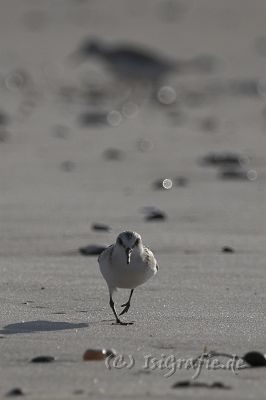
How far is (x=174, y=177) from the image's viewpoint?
9383 millimetres

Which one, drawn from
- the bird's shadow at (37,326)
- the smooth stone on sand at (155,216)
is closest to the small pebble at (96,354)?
the bird's shadow at (37,326)

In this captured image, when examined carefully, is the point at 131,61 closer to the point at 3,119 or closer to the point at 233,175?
the point at 3,119

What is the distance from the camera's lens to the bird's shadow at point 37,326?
4254 millimetres

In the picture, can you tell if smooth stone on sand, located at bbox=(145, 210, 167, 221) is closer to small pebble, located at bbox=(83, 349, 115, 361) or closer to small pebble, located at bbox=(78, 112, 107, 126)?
small pebble, located at bbox=(83, 349, 115, 361)

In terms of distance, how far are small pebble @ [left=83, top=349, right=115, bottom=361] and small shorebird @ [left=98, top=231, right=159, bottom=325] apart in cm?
89

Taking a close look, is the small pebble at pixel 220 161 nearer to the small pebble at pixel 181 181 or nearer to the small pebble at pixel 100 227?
the small pebble at pixel 181 181

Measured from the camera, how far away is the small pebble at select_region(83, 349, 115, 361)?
12.3ft

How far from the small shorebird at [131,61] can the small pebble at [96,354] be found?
1517 cm

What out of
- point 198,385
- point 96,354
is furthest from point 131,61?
point 198,385

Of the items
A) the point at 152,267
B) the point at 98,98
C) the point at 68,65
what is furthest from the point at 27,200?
the point at 68,65

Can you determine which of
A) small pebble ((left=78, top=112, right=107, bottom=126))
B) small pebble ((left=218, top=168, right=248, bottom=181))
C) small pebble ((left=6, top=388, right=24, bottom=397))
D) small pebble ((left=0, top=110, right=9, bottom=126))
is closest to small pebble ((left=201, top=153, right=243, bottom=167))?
small pebble ((left=218, top=168, right=248, bottom=181))

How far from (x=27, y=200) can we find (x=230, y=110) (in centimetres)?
721

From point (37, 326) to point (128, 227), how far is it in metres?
2.66

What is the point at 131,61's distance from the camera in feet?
62.6
